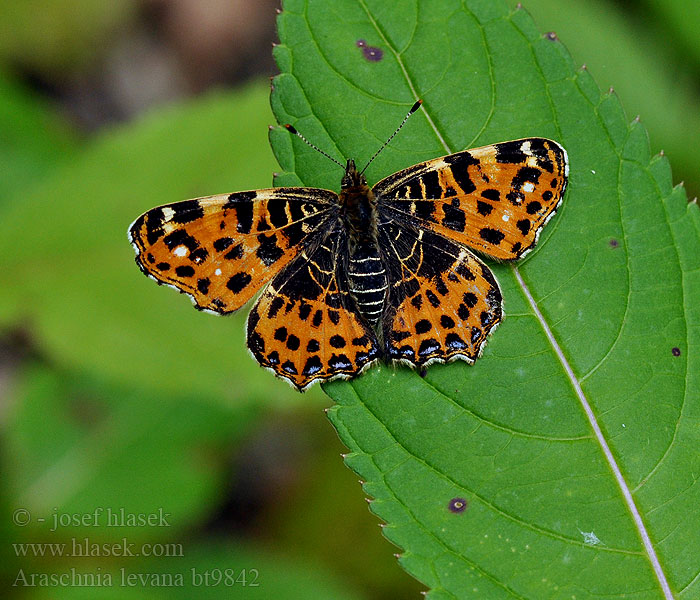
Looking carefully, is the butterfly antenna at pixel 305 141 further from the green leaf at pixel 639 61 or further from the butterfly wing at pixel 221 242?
the green leaf at pixel 639 61

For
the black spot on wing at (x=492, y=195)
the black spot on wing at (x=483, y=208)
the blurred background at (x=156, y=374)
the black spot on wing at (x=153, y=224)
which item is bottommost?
the blurred background at (x=156, y=374)

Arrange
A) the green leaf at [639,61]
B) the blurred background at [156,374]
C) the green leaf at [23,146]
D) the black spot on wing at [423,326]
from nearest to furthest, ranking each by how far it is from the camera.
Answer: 1. the black spot on wing at [423,326]
2. the blurred background at [156,374]
3. the green leaf at [639,61]
4. the green leaf at [23,146]

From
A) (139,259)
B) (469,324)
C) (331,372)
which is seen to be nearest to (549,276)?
(469,324)

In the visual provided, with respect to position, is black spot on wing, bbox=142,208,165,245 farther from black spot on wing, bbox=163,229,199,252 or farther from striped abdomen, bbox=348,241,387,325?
striped abdomen, bbox=348,241,387,325

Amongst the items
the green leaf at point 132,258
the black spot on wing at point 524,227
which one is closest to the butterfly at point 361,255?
the black spot on wing at point 524,227

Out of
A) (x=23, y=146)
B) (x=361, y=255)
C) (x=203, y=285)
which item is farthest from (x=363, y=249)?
(x=23, y=146)

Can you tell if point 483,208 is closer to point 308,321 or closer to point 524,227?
point 524,227
